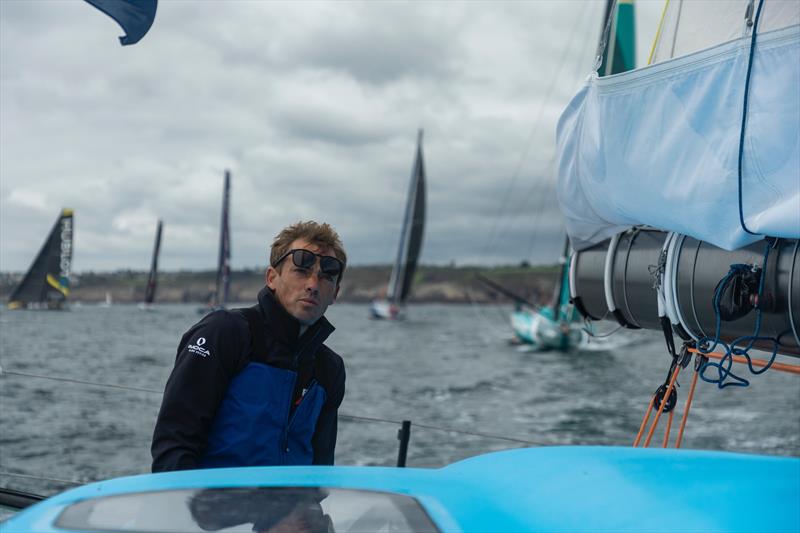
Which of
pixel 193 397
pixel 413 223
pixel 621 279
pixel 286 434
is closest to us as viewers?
pixel 193 397

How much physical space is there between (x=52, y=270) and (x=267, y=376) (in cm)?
3701

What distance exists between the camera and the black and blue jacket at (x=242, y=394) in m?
1.86

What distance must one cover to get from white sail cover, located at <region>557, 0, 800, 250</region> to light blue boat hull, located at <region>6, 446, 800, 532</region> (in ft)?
2.22

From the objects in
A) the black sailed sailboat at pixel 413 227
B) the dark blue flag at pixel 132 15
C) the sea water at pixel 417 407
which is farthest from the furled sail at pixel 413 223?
the dark blue flag at pixel 132 15

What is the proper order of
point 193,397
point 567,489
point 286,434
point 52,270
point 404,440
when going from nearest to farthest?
point 567,489
point 193,397
point 286,434
point 404,440
point 52,270

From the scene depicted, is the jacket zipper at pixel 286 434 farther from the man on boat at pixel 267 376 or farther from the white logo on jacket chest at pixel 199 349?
the white logo on jacket chest at pixel 199 349

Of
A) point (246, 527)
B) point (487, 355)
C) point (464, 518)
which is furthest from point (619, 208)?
point (487, 355)

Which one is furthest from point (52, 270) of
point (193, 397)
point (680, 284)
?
point (680, 284)

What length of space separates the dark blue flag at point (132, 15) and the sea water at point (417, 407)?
1.61m

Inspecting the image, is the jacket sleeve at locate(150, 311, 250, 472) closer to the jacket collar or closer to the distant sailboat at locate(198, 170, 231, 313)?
the jacket collar

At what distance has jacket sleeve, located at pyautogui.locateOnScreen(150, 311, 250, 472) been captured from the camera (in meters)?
1.84

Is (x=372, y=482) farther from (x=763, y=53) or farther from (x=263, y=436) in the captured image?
(x=763, y=53)

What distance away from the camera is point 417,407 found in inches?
561

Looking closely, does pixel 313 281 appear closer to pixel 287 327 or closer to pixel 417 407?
pixel 287 327
